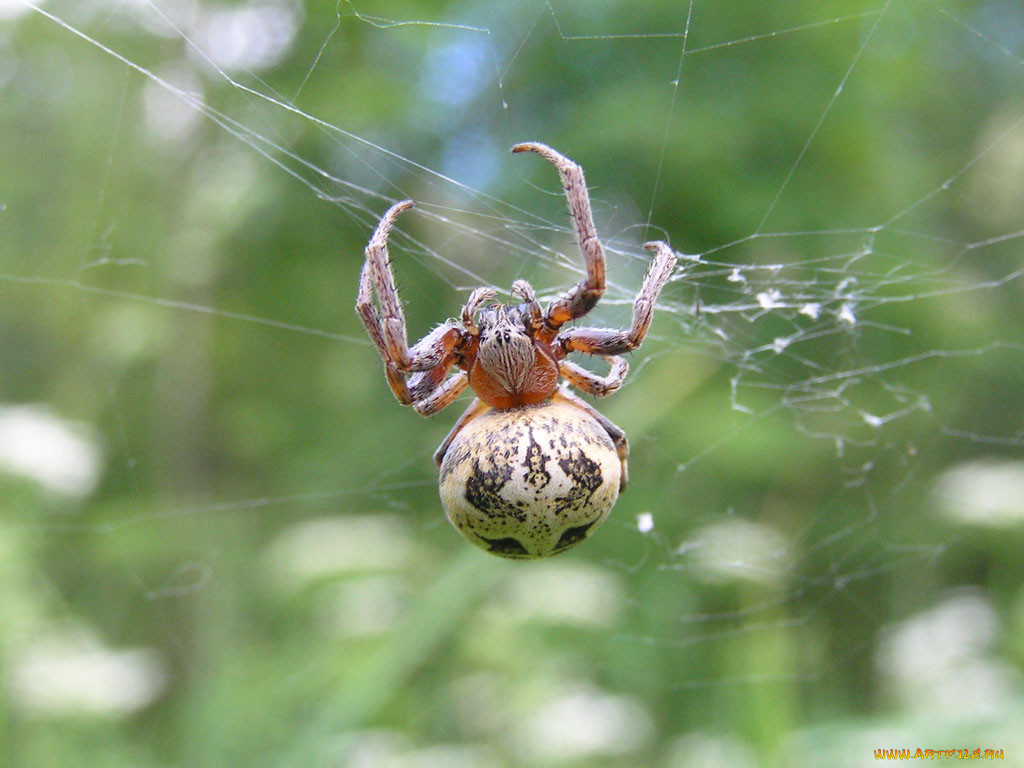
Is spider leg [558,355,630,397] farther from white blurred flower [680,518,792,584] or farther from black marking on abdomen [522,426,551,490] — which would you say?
white blurred flower [680,518,792,584]

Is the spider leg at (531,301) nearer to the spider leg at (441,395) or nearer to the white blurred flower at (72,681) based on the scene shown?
the spider leg at (441,395)

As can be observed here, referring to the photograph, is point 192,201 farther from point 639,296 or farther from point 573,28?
point 639,296

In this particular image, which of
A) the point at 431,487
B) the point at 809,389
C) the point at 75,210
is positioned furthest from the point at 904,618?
the point at 75,210

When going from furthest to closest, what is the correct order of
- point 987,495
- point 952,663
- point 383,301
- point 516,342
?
1. point 987,495
2. point 952,663
3. point 516,342
4. point 383,301

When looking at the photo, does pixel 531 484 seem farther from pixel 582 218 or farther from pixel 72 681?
pixel 72 681

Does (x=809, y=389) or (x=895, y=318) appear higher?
(x=895, y=318)

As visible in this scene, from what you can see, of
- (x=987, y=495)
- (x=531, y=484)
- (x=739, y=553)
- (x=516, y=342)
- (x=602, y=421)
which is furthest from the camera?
(x=739, y=553)

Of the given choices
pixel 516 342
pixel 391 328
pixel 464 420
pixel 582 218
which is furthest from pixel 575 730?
pixel 582 218
